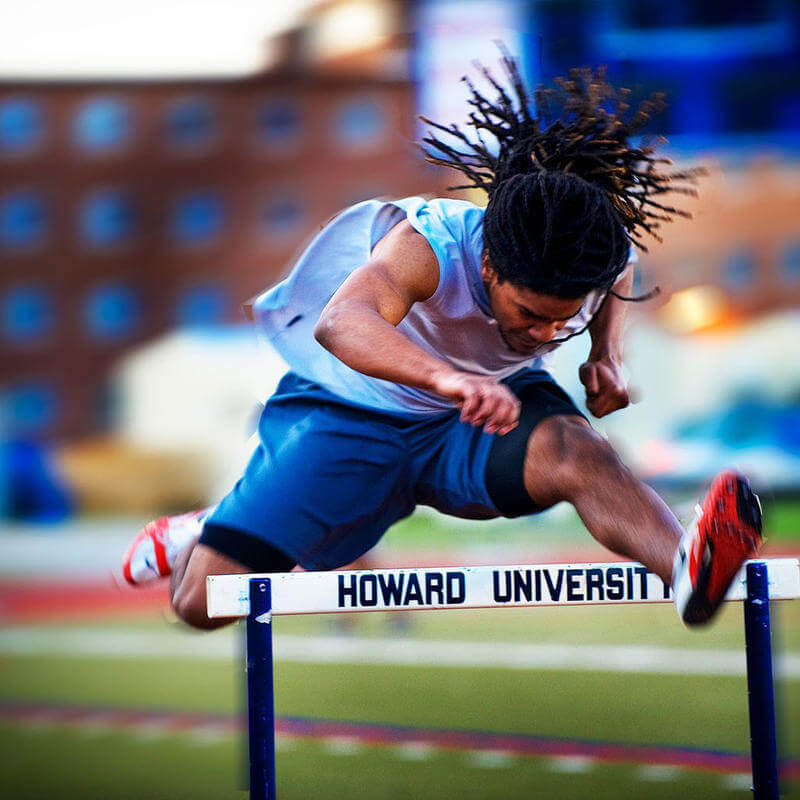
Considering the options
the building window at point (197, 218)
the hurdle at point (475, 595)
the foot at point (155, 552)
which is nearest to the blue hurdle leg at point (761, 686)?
the hurdle at point (475, 595)

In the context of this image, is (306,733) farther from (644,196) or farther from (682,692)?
(644,196)

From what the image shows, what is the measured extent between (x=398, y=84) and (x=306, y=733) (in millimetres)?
11465

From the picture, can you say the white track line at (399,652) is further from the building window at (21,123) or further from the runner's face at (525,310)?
the building window at (21,123)

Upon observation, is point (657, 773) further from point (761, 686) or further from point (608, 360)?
point (608, 360)

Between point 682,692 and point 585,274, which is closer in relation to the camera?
point 585,274

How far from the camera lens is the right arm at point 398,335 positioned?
75.7 inches

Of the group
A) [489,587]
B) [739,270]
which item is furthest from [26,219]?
[489,587]

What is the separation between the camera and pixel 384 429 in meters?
2.58

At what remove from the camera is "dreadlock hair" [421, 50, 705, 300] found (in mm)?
2211

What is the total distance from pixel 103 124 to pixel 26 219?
1.82 metres

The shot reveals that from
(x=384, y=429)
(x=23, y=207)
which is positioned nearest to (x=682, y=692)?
(x=384, y=429)

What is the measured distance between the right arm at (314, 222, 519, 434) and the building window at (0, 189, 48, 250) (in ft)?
52.9

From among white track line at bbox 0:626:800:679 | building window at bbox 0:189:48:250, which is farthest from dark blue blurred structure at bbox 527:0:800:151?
building window at bbox 0:189:48:250

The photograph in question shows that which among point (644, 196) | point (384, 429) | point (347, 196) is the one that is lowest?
point (384, 429)
